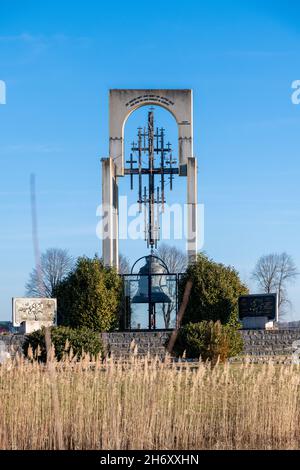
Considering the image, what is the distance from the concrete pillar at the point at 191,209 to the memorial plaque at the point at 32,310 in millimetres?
4886

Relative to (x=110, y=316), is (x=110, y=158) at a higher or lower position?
higher

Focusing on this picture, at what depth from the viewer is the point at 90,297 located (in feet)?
85.7

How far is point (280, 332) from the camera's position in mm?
23859

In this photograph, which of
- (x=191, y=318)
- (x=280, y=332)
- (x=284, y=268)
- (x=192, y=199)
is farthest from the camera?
(x=284, y=268)

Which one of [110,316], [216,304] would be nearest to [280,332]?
[216,304]

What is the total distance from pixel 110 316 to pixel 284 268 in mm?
14677

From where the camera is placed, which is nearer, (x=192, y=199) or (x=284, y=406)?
(x=284, y=406)

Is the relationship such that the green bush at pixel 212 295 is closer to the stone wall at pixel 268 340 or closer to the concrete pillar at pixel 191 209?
the concrete pillar at pixel 191 209

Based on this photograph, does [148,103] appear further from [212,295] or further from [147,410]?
[147,410]

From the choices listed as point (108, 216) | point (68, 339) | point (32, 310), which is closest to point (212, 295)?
point (108, 216)

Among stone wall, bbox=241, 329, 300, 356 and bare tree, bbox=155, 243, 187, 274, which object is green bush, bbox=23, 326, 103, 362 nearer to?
stone wall, bbox=241, 329, 300, 356
